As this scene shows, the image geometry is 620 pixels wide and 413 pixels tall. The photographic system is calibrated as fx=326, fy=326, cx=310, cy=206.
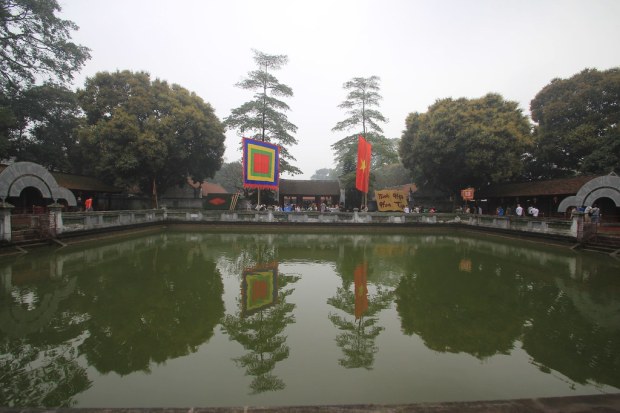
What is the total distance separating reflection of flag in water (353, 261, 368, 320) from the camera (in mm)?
5982

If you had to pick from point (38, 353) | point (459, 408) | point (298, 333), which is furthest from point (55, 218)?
point (459, 408)

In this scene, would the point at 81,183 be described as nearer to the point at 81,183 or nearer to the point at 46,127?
the point at 81,183

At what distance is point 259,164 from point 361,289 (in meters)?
13.1

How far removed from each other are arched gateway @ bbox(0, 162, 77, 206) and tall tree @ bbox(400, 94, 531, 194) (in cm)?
2124

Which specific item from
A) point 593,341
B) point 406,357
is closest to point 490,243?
point 593,341

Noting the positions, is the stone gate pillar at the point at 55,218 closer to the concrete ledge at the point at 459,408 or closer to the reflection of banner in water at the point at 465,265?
the concrete ledge at the point at 459,408

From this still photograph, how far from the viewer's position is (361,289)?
7348 mm

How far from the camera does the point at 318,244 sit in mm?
14453

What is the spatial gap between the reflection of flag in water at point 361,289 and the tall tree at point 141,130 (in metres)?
16.8

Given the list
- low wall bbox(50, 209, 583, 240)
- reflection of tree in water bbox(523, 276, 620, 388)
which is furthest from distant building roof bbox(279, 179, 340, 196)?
reflection of tree in water bbox(523, 276, 620, 388)

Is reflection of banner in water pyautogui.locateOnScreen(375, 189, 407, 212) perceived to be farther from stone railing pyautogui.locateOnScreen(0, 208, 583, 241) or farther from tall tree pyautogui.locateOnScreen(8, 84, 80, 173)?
tall tree pyautogui.locateOnScreen(8, 84, 80, 173)

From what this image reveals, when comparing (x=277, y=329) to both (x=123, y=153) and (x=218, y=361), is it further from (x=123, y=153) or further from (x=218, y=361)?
(x=123, y=153)

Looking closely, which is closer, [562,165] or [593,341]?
[593,341]

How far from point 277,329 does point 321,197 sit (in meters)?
23.4
